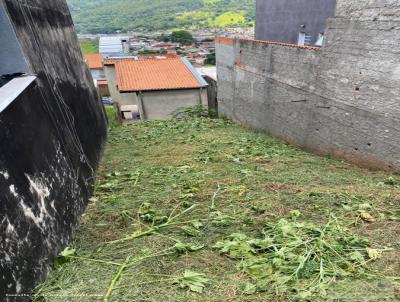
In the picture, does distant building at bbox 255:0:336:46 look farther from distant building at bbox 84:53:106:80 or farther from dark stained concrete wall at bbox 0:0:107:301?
distant building at bbox 84:53:106:80

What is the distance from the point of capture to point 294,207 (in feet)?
10.7

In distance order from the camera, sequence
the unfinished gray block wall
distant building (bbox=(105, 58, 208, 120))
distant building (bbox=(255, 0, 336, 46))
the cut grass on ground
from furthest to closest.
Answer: distant building (bbox=(105, 58, 208, 120)), distant building (bbox=(255, 0, 336, 46)), the unfinished gray block wall, the cut grass on ground

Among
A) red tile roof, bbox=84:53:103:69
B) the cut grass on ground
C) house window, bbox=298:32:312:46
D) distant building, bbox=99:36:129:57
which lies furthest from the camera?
distant building, bbox=99:36:129:57

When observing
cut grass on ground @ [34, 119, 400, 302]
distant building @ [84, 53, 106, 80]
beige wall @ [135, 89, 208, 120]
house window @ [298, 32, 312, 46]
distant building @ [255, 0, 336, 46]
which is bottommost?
distant building @ [84, 53, 106, 80]

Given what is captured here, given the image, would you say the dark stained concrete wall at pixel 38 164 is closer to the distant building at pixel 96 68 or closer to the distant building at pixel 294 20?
the distant building at pixel 294 20

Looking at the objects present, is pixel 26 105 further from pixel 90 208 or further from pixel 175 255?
pixel 175 255

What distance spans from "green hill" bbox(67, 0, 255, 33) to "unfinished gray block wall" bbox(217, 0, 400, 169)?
83834 mm

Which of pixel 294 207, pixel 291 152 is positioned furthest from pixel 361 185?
pixel 291 152

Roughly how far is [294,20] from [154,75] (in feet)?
26.4

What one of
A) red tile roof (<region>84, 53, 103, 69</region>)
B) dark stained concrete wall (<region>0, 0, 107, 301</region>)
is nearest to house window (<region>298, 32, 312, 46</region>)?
dark stained concrete wall (<region>0, 0, 107, 301</region>)

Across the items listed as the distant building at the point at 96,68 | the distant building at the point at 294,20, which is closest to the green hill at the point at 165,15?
the distant building at the point at 96,68

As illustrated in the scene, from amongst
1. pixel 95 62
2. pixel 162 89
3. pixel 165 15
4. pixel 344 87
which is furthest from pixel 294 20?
pixel 165 15

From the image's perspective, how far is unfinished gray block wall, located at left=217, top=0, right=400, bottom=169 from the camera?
14.6 ft

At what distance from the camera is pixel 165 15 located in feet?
354
